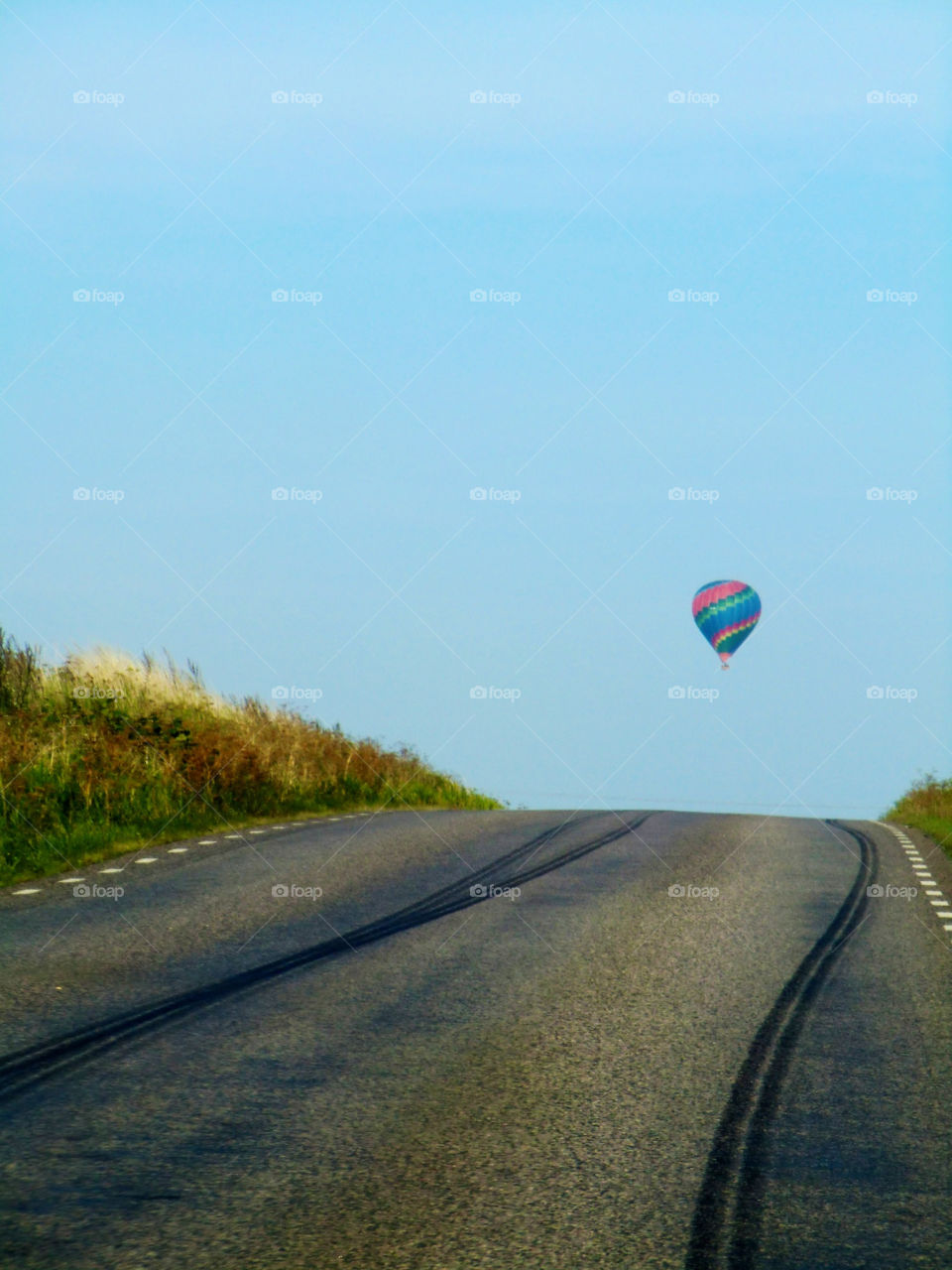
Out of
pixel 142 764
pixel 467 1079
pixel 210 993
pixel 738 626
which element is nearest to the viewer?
pixel 467 1079

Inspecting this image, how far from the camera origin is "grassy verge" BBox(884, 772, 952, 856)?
2212cm

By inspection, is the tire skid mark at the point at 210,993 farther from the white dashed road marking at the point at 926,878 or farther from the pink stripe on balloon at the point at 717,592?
the pink stripe on balloon at the point at 717,592

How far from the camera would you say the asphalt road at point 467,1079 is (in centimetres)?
459

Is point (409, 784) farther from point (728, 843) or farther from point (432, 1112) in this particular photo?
point (432, 1112)

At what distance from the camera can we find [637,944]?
407 inches

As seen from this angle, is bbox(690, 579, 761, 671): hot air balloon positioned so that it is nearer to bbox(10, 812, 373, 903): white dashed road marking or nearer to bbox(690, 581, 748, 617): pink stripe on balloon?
bbox(690, 581, 748, 617): pink stripe on balloon

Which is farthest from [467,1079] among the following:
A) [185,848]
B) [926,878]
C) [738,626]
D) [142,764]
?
[738,626]

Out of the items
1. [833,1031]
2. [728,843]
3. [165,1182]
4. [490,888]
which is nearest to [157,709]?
[728,843]

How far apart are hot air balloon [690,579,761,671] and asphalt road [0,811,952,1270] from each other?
29.8m

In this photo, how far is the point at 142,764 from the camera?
19.3 metres

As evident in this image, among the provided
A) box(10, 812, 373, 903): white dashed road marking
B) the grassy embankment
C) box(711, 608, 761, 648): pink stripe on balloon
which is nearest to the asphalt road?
box(10, 812, 373, 903): white dashed road marking

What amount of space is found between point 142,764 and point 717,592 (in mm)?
27390

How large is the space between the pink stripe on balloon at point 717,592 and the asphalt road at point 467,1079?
30619 millimetres

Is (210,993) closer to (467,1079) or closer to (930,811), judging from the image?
(467,1079)
